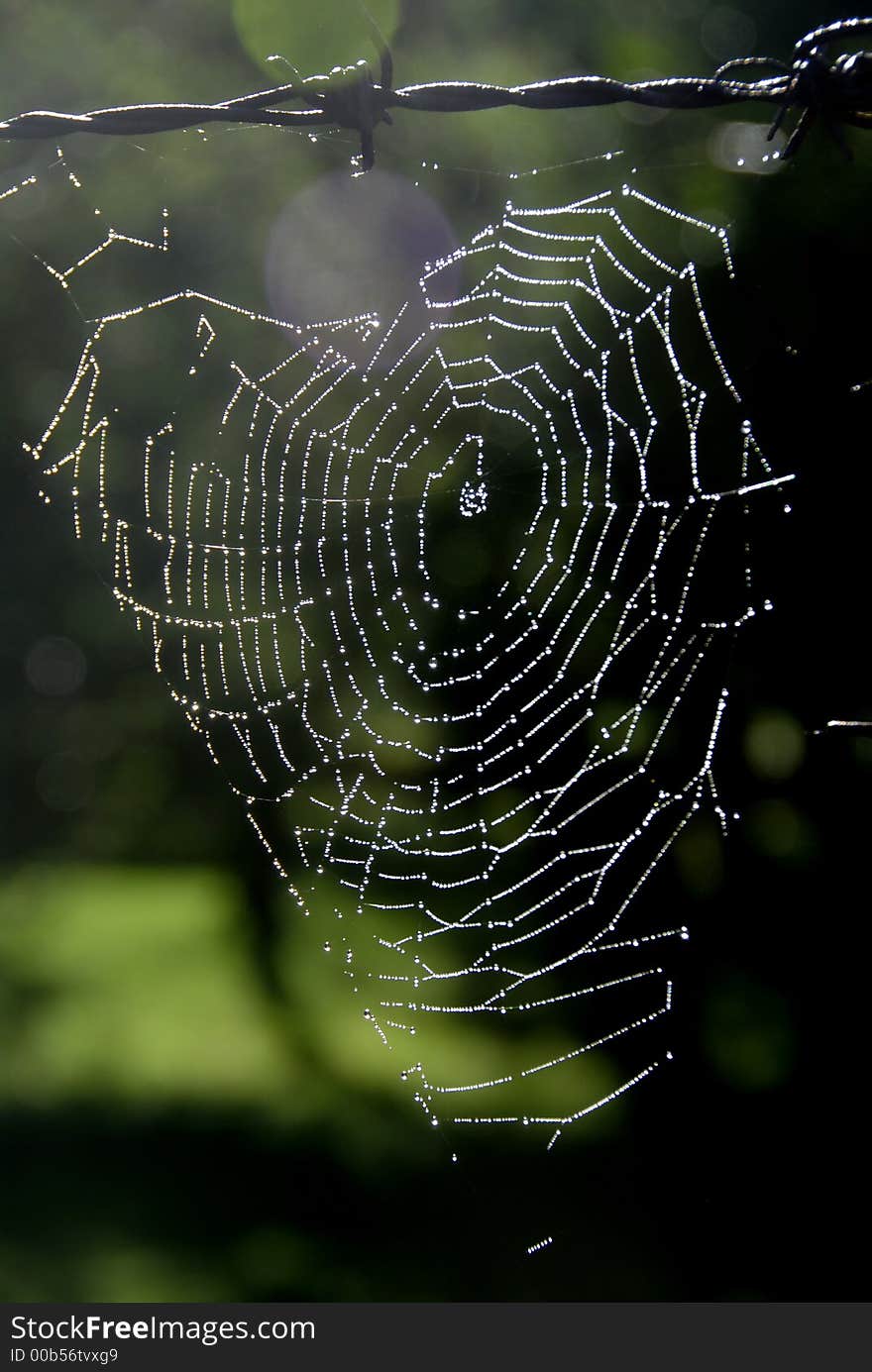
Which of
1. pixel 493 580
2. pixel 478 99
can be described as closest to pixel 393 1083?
pixel 493 580

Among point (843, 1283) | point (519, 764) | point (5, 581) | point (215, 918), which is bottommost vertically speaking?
point (843, 1283)

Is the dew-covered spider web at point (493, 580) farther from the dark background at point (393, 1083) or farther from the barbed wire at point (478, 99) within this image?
the barbed wire at point (478, 99)

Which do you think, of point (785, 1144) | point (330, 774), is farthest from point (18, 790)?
point (785, 1144)

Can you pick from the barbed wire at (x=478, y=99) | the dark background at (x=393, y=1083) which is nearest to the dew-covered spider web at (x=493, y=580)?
the dark background at (x=393, y=1083)

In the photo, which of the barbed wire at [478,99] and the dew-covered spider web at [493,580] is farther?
the dew-covered spider web at [493,580]

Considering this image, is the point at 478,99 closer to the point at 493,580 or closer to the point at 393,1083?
the point at 493,580

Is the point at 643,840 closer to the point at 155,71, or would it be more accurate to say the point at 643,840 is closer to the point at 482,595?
the point at 482,595

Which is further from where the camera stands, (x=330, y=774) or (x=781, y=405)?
(x=330, y=774)

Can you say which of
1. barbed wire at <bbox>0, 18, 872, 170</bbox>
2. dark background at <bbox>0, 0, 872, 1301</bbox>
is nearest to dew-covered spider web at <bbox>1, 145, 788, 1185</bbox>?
dark background at <bbox>0, 0, 872, 1301</bbox>
